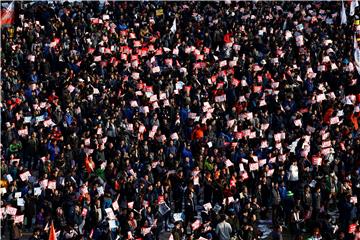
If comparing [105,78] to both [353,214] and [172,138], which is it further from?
[353,214]

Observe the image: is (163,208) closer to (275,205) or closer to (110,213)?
(110,213)

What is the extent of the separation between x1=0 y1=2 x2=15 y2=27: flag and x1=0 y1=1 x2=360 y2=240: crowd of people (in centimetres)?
47

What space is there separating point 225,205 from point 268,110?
7921 millimetres

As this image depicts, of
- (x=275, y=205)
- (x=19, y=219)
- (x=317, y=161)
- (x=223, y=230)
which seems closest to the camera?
(x=223, y=230)

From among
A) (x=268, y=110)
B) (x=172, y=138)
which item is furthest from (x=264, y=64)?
(x=172, y=138)

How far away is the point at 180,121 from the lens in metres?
37.6

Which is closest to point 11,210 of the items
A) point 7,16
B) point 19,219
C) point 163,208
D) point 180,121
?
point 19,219

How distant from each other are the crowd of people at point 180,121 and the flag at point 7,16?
47 cm

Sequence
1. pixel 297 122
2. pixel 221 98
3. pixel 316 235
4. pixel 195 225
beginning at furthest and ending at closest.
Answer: pixel 221 98 → pixel 297 122 → pixel 195 225 → pixel 316 235

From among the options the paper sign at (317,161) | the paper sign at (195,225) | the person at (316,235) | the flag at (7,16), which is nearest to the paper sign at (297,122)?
the paper sign at (317,161)

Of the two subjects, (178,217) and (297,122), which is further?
(297,122)

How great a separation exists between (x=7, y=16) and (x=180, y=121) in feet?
45.0

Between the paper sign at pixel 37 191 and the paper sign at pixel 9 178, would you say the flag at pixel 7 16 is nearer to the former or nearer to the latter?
the paper sign at pixel 9 178

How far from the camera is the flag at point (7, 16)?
48094mm
